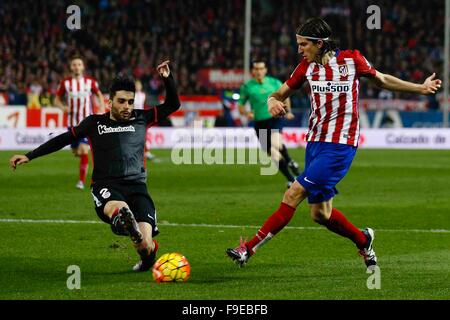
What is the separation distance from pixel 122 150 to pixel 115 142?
99 mm

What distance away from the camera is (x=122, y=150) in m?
9.48

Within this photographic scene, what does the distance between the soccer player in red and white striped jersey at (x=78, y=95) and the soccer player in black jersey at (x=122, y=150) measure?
9.28 meters

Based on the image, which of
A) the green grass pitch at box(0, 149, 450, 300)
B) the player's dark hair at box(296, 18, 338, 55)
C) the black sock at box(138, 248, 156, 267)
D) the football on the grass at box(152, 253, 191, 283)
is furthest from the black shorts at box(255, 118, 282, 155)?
the football on the grass at box(152, 253, 191, 283)

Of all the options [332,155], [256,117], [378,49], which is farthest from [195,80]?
[332,155]

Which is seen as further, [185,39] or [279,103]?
[185,39]

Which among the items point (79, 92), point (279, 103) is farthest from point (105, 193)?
point (79, 92)

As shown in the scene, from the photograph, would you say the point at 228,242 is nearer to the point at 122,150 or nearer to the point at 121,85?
the point at 122,150

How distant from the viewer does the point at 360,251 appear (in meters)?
9.53

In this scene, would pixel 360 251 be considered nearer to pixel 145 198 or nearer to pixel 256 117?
pixel 145 198

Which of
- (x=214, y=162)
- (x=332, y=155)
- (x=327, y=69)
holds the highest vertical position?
(x=327, y=69)

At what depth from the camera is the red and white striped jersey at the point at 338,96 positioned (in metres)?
9.23
